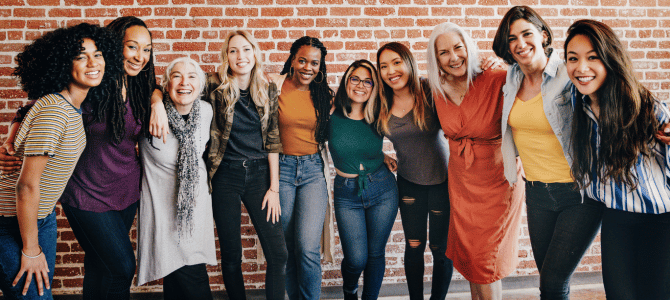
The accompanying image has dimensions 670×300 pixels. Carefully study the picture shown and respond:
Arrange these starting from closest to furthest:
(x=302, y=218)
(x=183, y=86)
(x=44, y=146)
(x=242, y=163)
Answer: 1. (x=44, y=146)
2. (x=183, y=86)
3. (x=242, y=163)
4. (x=302, y=218)

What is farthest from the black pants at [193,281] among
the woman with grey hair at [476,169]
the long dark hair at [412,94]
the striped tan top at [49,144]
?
the woman with grey hair at [476,169]

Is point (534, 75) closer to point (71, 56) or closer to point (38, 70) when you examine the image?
point (71, 56)

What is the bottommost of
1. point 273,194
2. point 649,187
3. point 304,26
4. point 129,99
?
point 273,194

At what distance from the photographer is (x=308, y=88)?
7.13 feet

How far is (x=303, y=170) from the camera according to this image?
2068 mm

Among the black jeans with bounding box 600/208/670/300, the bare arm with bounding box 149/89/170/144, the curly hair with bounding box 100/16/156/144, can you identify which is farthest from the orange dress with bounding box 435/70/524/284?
the curly hair with bounding box 100/16/156/144

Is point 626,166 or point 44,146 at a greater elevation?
point 44,146

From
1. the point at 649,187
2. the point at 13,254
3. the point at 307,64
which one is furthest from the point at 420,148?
the point at 13,254

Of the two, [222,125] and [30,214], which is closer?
[30,214]

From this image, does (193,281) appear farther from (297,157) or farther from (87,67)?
(87,67)

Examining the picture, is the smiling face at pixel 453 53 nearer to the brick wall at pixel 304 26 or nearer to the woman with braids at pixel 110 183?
the brick wall at pixel 304 26

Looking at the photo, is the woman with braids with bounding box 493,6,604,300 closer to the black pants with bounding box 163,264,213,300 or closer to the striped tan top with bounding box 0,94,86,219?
the black pants with bounding box 163,264,213,300

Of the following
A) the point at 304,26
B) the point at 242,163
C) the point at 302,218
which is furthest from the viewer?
the point at 304,26

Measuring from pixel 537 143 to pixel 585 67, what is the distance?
15.8 inches
